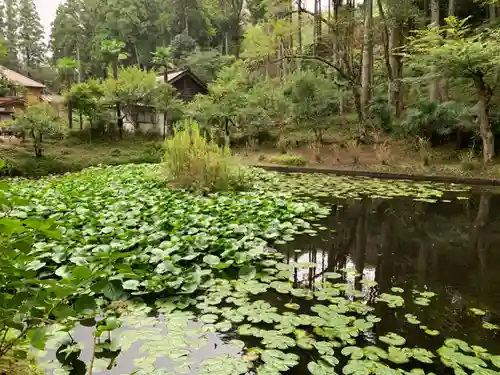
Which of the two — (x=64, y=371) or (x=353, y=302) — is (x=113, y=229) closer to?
(x=64, y=371)

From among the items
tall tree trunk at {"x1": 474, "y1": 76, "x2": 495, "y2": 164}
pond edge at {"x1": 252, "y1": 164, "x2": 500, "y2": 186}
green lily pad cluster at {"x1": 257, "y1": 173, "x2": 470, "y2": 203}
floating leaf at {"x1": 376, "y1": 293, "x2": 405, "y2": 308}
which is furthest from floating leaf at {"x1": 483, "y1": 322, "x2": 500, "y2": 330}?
tall tree trunk at {"x1": 474, "y1": 76, "x2": 495, "y2": 164}

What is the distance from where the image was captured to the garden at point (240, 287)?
1.70 metres

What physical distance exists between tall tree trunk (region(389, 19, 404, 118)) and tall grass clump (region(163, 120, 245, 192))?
8.82 meters

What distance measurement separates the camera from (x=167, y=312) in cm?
249

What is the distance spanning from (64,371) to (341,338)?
1552 mm

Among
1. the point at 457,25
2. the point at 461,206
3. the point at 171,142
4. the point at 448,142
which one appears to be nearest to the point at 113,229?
the point at 171,142

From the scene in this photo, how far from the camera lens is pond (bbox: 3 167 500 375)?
1.98 m

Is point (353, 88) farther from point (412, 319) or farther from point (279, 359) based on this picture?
point (279, 359)

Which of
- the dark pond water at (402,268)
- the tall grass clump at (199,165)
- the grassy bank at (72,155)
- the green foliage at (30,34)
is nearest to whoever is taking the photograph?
the dark pond water at (402,268)

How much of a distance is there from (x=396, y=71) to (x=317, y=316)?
13.9 m

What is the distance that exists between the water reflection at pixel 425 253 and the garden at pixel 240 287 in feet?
0.07

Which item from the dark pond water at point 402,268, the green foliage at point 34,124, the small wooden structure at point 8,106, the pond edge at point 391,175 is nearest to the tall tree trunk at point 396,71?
the pond edge at point 391,175

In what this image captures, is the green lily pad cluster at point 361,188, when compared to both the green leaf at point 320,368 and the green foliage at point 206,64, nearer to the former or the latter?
the green leaf at point 320,368

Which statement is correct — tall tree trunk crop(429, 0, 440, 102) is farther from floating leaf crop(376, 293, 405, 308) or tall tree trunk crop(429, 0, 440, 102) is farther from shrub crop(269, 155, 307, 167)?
floating leaf crop(376, 293, 405, 308)
